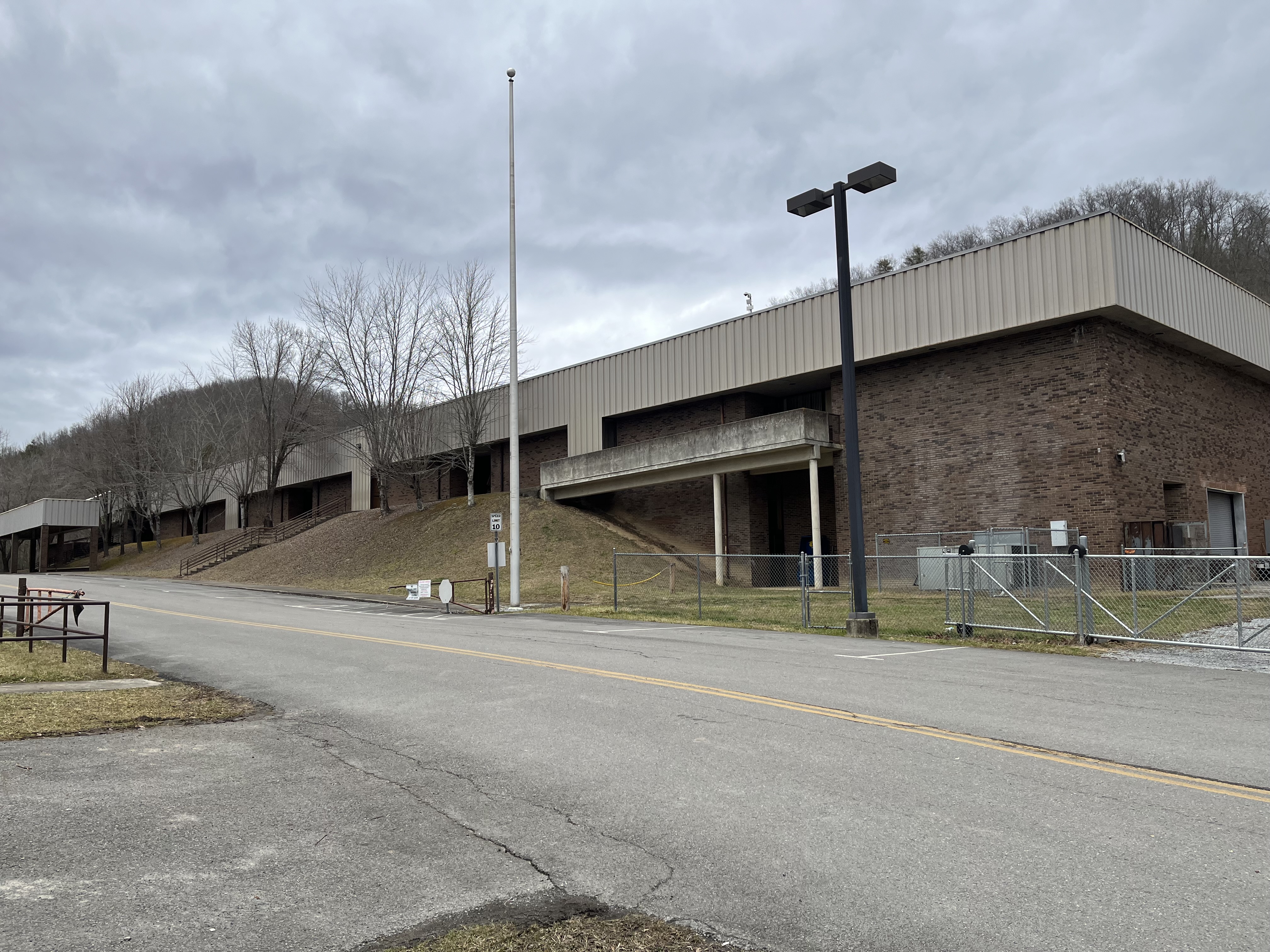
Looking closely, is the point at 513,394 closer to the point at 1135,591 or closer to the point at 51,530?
the point at 1135,591

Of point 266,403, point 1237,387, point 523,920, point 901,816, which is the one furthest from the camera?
point 266,403

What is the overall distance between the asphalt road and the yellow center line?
0.14 feet

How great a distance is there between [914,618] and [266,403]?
53.6m

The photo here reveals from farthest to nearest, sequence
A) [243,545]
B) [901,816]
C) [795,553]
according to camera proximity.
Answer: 1. [243,545]
2. [795,553]
3. [901,816]

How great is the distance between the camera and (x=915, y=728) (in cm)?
761

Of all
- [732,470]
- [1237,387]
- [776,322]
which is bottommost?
[732,470]

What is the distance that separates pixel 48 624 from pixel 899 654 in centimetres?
1798

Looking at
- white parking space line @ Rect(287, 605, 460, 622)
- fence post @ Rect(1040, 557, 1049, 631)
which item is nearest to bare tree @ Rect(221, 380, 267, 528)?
white parking space line @ Rect(287, 605, 460, 622)

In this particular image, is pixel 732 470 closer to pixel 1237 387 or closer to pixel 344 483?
pixel 1237 387

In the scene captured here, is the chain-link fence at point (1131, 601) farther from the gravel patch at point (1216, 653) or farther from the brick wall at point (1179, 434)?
the brick wall at point (1179, 434)

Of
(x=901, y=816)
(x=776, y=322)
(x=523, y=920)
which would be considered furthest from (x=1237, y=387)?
(x=523, y=920)

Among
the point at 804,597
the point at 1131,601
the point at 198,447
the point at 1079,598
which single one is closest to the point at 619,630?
the point at 804,597

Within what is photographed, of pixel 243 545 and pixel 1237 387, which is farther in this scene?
pixel 243 545

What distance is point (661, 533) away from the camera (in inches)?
1586
